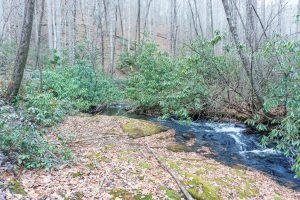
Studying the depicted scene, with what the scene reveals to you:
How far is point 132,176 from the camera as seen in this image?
5.77m

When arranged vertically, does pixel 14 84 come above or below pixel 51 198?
above

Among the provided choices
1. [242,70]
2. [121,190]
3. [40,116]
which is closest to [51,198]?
[121,190]

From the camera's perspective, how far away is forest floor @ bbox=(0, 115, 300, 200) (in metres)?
4.86

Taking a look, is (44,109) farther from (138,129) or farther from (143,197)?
(143,197)

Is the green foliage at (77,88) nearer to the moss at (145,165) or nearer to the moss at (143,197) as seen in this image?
the moss at (145,165)

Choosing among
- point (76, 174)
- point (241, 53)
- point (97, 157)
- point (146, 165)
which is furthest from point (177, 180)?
point (241, 53)

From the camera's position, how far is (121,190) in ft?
16.7

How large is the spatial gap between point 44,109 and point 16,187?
477 cm

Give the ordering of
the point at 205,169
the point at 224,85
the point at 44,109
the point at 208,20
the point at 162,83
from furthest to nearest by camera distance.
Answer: the point at 208,20 → the point at 162,83 → the point at 224,85 → the point at 44,109 → the point at 205,169

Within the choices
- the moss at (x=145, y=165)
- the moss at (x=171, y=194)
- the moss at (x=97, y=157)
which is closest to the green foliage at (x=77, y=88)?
the moss at (x=97, y=157)

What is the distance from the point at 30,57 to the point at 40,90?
1060 cm

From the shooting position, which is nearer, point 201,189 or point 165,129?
point 201,189

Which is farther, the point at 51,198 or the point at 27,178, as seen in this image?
the point at 27,178

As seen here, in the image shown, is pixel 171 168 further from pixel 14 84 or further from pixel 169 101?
pixel 169 101
